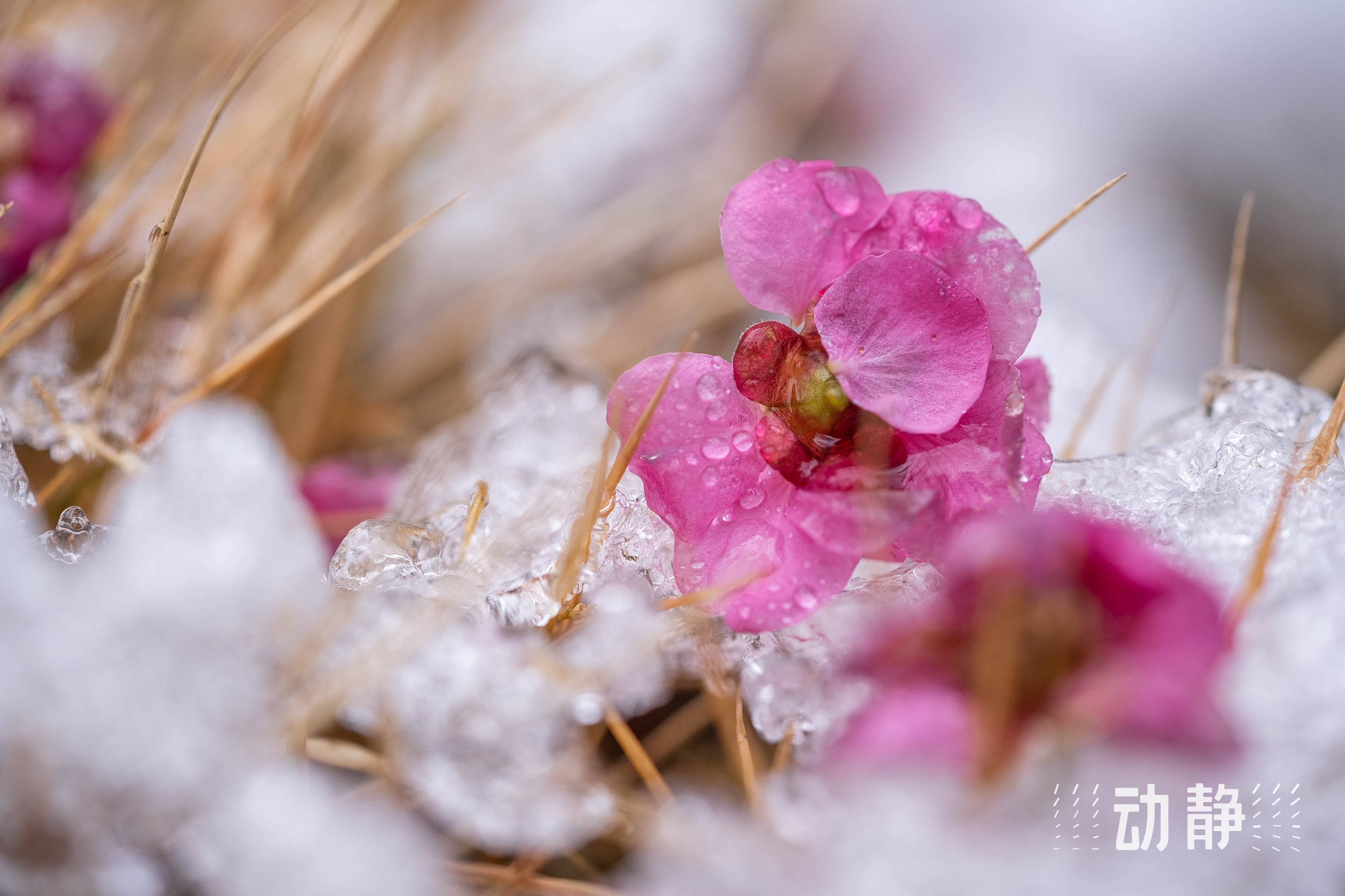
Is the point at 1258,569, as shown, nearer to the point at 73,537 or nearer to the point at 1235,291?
the point at 1235,291

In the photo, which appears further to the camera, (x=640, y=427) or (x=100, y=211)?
(x=100, y=211)

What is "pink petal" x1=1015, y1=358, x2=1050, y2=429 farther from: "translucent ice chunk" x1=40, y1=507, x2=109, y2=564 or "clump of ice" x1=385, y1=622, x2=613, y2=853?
"translucent ice chunk" x1=40, y1=507, x2=109, y2=564

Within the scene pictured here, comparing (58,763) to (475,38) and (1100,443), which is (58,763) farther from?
(475,38)

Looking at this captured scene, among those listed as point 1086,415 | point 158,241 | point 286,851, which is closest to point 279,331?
point 158,241

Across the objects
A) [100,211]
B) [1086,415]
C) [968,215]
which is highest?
[100,211]

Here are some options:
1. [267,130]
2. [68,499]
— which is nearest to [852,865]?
[68,499]
